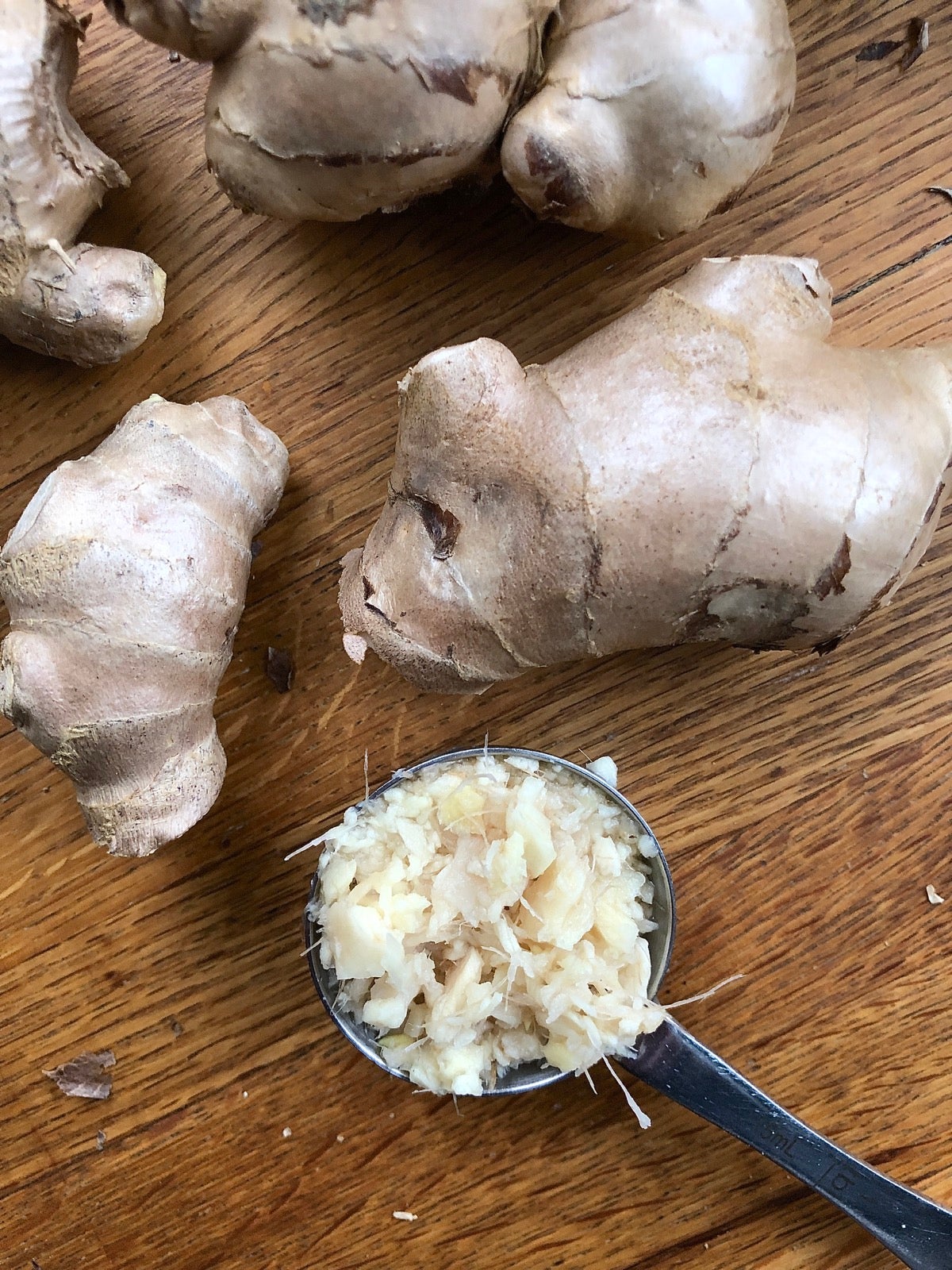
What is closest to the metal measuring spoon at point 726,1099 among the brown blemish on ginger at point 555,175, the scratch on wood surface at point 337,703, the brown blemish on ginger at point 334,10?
the scratch on wood surface at point 337,703

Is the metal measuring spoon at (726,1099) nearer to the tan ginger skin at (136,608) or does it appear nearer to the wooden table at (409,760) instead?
the wooden table at (409,760)

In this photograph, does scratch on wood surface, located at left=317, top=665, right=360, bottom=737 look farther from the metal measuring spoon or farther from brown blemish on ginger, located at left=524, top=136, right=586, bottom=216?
brown blemish on ginger, located at left=524, top=136, right=586, bottom=216

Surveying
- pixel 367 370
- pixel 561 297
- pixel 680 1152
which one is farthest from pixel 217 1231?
pixel 561 297

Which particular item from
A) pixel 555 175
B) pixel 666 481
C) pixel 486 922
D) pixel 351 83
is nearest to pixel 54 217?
pixel 351 83

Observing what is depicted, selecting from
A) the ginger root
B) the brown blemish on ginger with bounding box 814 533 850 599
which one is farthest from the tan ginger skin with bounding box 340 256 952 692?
the ginger root

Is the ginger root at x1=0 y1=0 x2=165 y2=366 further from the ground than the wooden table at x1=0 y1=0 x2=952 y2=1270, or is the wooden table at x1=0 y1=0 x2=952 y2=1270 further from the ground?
the ginger root at x1=0 y1=0 x2=165 y2=366

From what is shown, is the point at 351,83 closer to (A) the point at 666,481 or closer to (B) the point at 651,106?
(B) the point at 651,106
